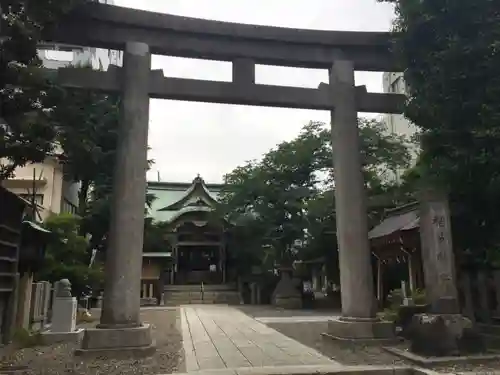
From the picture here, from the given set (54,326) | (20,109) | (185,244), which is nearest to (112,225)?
(20,109)

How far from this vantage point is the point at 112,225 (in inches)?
332

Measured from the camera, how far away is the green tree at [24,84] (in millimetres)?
6965

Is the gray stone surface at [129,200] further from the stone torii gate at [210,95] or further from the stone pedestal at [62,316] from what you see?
the stone pedestal at [62,316]

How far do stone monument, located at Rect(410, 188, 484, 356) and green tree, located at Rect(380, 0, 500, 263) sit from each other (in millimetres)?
610

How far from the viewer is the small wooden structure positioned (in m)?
14.9

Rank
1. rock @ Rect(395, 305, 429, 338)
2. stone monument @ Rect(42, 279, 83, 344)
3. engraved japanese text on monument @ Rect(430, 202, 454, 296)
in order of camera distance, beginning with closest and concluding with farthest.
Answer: engraved japanese text on monument @ Rect(430, 202, 454, 296)
rock @ Rect(395, 305, 429, 338)
stone monument @ Rect(42, 279, 83, 344)

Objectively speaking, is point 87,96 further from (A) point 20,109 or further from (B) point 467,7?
(B) point 467,7

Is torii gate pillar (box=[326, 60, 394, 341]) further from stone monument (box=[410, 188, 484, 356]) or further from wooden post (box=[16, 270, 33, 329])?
wooden post (box=[16, 270, 33, 329])

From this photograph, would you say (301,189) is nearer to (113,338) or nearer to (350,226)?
(350,226)

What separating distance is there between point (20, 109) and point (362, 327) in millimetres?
7584

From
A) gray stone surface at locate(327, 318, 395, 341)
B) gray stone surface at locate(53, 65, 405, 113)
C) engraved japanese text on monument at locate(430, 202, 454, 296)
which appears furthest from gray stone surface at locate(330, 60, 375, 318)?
engraved japanese text on monument at locate(430, 202, 454, 296)

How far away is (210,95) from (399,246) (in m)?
10.4

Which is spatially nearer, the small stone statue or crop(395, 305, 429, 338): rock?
crop(395, 305, 429, 338): rock

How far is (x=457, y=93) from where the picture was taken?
7793 millimetres
